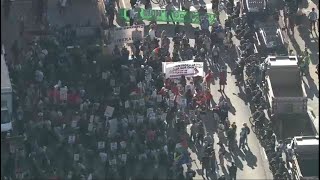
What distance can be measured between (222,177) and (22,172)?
10023mm

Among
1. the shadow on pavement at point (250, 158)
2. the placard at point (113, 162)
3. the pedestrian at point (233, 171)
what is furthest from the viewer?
the shadow on pavement at point (250, 158)

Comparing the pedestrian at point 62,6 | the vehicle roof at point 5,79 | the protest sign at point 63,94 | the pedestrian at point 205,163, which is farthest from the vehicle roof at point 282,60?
the vehicle roof at point 5,79

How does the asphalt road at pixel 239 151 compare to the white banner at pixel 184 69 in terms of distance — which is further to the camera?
the white banner at pixel 184 69

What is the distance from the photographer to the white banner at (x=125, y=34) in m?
80.9

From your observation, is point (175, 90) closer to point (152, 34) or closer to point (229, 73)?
point (229, 73)

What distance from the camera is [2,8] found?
84438 millimetres

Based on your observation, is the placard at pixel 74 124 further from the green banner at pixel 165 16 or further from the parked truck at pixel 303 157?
the green banner at pixel 165 16

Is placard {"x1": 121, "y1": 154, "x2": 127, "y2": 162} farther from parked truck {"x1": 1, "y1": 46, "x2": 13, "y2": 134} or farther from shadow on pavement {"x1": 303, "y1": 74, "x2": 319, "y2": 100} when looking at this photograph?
shadow on pavement {"x1": 303, "y1": 74, "x2": 319, "y2": 100}

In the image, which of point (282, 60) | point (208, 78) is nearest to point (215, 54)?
point (208, 78)

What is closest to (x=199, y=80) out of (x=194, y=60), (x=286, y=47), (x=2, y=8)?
(x=194, y=60)

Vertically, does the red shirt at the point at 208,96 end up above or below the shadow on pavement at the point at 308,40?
below

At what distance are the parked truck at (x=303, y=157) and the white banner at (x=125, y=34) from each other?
1435 cm

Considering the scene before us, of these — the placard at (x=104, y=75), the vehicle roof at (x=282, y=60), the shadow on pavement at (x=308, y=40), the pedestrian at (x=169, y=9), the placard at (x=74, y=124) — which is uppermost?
the pedestrian at (x=169, y=9)

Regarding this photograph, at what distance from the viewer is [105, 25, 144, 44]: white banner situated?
8094 centimetres
